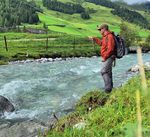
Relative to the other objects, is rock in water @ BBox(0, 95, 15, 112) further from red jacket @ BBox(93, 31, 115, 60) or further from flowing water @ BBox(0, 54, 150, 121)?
red jacket @ BBox(93, 31, 115, 60)

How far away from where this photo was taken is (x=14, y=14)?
128m

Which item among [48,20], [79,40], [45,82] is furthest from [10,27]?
[45,82]

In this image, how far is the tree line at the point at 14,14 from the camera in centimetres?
11500

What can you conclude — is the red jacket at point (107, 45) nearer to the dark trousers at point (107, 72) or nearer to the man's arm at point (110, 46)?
the man's arm at point (110, 46)

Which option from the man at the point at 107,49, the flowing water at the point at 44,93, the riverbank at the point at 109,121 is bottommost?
the flowing water at the point at 44,93

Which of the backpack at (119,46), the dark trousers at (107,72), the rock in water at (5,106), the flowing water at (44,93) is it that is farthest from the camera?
the rock in water at (5,106)

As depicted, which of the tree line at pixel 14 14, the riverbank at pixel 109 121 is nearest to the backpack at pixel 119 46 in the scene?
the riverbank at pixel 109 121

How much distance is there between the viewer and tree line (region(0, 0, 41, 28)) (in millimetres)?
115000

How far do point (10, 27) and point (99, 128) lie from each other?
343ft

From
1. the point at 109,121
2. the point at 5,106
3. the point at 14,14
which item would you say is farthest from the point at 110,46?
the point at 14,14

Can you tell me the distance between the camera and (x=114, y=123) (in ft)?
30.7

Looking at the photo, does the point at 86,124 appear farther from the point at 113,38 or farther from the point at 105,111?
the point at 113,38

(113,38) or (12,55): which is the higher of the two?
(113,38)

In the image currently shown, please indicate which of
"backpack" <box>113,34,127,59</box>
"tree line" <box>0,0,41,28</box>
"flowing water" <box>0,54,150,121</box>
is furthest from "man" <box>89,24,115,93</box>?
"tree line" <box>0,0,41,28</box>
